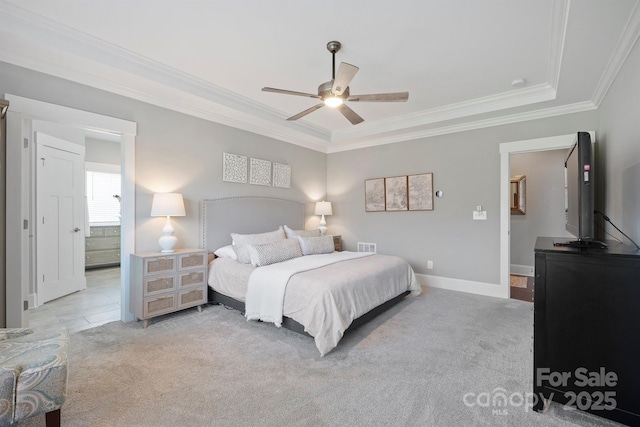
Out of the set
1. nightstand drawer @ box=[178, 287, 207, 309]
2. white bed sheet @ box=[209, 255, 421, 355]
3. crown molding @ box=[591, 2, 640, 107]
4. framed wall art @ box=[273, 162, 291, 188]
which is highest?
crown molding @ box=[591, 2, 640, 107]

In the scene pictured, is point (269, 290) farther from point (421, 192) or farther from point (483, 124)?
point (483, 124)

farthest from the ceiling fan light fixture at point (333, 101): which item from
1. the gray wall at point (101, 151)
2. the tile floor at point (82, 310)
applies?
the gray wall at point (101, 151)

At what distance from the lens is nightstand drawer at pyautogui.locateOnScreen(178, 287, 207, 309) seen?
3.33m

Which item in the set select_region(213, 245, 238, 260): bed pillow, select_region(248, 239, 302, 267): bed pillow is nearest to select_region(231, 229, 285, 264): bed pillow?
select_region(213, 245, 238, 260): bed pillow

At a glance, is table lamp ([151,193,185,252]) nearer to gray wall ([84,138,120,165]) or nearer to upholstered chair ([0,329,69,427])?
upholstered chair ([0,329,69,427])

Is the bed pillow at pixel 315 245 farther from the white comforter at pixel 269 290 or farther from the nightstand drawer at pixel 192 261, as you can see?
the nightstand drawer at pixel 192 261

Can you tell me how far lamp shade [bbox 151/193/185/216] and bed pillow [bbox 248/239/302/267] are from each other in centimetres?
94

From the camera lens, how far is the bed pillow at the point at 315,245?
4164 millimetres

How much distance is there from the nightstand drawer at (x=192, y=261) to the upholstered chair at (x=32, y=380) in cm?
166

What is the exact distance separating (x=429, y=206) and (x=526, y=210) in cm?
220

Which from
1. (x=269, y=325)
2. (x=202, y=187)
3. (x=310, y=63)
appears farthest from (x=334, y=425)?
(x=202, y=187)

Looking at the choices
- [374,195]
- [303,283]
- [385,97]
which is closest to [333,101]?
[385,97]

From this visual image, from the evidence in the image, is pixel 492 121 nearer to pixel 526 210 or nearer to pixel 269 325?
pixel 526 210

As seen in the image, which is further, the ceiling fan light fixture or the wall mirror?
the wall mirror
